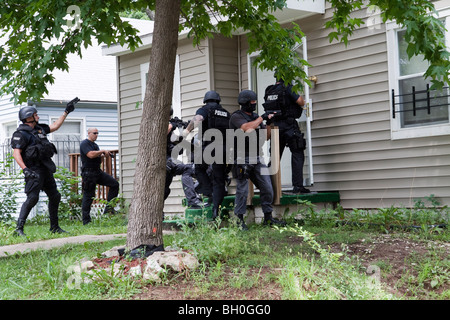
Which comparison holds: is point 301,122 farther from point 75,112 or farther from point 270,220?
point 75,112

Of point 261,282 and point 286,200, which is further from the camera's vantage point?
point 286,200

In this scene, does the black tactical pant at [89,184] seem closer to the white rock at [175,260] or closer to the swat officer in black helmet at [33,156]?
the swat officer in black helmet at [33,156]

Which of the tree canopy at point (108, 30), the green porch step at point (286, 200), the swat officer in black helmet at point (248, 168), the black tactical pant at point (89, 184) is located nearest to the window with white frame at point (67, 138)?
the black tactical pant at point (89, 184)

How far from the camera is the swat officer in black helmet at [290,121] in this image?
925 centimetres

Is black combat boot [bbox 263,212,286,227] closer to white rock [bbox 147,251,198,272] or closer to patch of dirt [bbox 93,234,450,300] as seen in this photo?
patch of dirt [bbox 93,234,450,300]

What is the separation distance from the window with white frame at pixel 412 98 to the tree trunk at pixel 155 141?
4.60 meters

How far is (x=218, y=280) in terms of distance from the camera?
4.77 metres

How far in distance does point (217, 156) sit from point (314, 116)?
2808mm

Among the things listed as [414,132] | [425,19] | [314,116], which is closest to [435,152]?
[414,132]

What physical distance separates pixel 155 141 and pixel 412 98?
509 centimetres

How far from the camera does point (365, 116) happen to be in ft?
31.2

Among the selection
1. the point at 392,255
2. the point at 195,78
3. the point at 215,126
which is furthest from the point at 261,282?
the point at 195,78

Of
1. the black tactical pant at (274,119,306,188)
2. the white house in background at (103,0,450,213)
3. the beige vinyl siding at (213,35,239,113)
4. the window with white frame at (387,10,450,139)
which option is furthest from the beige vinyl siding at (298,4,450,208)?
the beige vinyl siding at (213,35,239,113)

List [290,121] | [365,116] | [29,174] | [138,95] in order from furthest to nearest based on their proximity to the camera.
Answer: [138,95] < [365,116] < [290,121] < [29,174]
